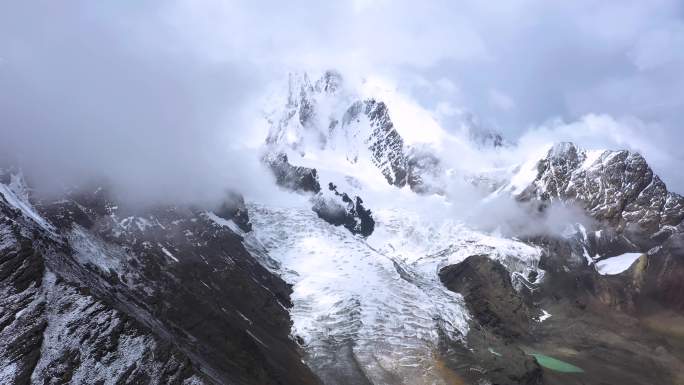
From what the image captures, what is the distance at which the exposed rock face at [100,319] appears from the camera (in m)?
89.9

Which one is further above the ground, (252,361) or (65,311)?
(252,361)

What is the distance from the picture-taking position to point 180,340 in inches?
4855

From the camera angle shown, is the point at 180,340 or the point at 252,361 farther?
the point at 252,361

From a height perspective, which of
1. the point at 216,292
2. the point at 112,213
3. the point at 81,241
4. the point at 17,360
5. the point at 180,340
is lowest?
the point at 17,360

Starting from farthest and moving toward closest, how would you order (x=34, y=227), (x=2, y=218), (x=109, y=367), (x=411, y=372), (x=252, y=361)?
1. (x=411, y=372)
2. (x=252, y=361)
3. (x=34, y=227)
4. (x=2, y=218)
5. (x=109, y=367)

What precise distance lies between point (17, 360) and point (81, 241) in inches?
2841

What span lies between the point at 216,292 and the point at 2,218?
94.9 m

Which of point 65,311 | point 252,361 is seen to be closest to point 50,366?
point 65,311

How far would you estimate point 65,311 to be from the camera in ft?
316

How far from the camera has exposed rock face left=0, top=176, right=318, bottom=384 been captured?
89.9 metres

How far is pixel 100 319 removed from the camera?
3814 inches

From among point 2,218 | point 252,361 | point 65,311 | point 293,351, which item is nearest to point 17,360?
point 65,311

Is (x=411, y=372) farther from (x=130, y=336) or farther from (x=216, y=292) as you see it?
(x=130, y=336)

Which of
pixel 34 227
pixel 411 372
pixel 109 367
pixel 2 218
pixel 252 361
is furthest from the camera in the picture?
pixel 411 372
